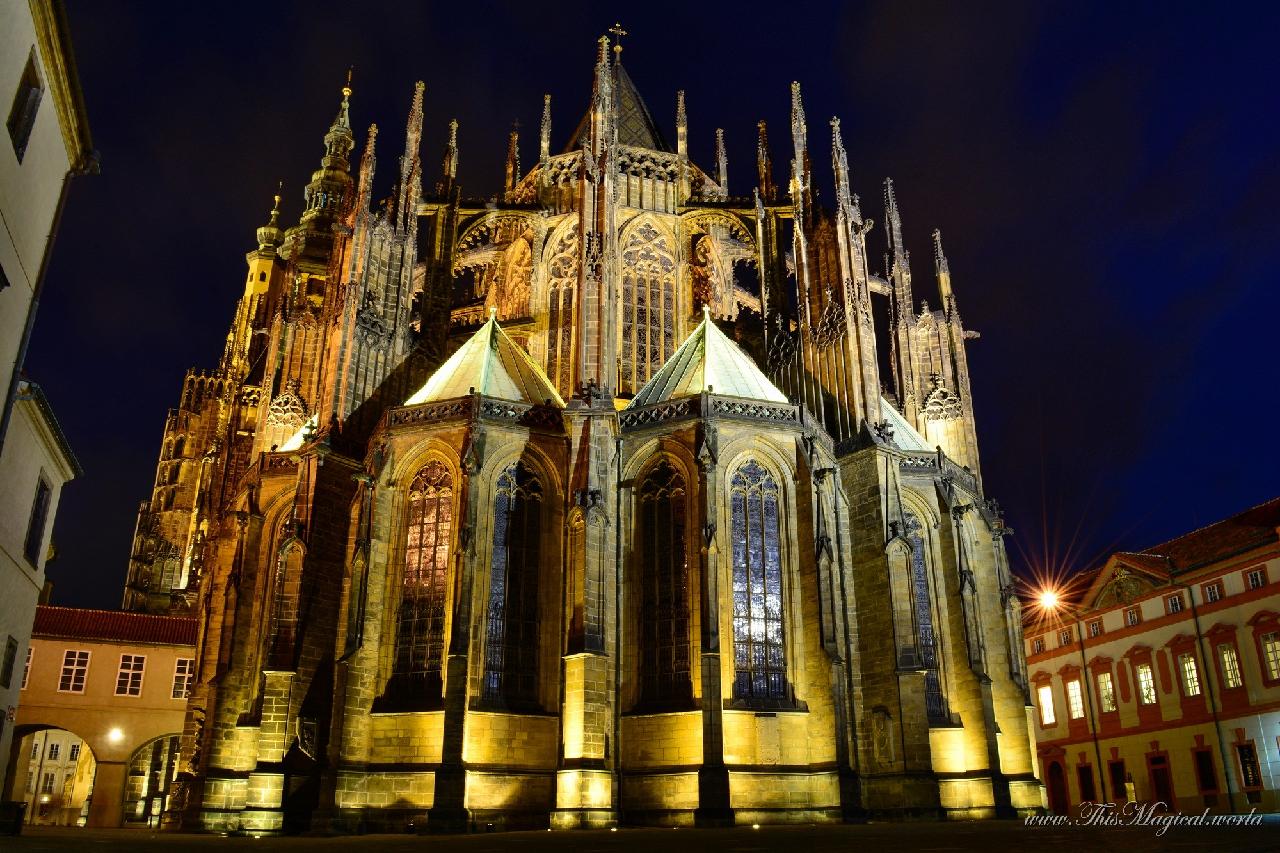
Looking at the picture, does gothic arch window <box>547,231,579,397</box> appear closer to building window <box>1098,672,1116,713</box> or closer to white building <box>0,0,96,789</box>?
white building <box>0,0,96,789</box>

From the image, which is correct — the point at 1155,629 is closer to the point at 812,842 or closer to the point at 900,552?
the point at 900,552

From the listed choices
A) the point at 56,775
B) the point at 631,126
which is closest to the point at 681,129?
the point at 631,126

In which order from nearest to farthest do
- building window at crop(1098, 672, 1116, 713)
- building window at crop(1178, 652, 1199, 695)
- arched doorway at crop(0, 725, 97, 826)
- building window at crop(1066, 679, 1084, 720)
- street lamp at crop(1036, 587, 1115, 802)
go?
building window at crop(1178, 652, 1199, 695) → street lamp at crop(1036, 587, 1115, 802) → building window at crop(1098, 672, 1116, 713) → building window at crop(1066, 679, 1084, 720) → arched doorway at crop(0, 725, 97, 826)

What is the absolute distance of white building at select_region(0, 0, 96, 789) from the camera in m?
13.3

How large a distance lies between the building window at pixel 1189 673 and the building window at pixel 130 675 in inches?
1556

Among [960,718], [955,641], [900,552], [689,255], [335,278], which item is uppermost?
[689,255]

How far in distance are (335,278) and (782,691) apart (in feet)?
58.2

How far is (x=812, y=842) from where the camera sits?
547 inches

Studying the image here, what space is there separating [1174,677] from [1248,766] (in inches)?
172

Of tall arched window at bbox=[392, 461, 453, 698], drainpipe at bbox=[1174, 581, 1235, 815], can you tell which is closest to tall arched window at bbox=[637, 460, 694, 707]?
tall arched window at bbox=[392, 461, 453, 698]

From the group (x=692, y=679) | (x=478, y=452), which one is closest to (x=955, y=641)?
(x=692, y=679)

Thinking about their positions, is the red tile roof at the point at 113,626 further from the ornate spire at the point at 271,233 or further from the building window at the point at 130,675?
the ornate spire at the point at 271,233

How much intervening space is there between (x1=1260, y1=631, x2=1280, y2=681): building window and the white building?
36.9 m

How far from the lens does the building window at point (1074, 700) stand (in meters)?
44.1
